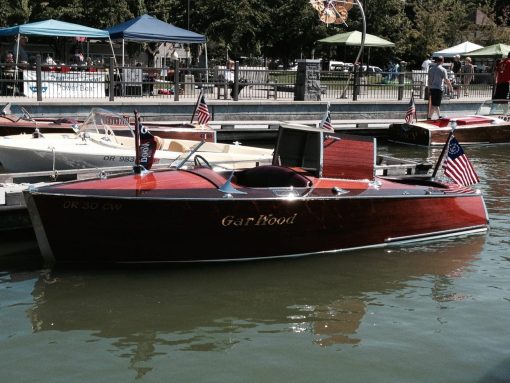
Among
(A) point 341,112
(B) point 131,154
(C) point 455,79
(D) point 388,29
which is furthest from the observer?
(D) point 388,29

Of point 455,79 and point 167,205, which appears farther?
point 455,79

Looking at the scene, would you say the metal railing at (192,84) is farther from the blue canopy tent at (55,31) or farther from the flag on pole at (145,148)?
the flag on pole at (145,148)

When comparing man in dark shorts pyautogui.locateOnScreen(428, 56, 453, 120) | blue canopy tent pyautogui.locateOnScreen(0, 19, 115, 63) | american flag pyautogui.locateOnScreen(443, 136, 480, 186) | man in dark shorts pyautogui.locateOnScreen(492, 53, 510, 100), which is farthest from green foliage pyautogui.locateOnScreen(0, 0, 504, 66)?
american flag pyautogui.locateOnScreen(443, 136, 480, 186)

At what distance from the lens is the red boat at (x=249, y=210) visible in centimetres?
863

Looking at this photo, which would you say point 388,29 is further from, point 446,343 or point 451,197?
point 446,343

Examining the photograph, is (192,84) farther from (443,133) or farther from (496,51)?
(496,51)

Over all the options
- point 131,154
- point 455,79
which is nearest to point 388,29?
point 455,79

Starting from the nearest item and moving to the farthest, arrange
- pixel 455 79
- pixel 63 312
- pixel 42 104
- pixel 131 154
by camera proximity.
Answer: pixel 63 312
pixel 131 154
pixel 42 104
pixel 455 79

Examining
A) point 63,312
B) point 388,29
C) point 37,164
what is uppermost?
point 388,29

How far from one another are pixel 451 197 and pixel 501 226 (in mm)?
1869

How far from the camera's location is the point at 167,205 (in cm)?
862

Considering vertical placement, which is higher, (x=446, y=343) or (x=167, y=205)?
(x=167, y=205)

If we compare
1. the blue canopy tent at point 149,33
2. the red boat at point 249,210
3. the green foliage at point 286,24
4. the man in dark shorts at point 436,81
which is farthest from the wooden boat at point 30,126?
the green foliage at point 286,24

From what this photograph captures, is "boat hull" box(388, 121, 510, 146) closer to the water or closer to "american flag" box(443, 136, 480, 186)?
"american flag" box(443, 136, 480, 186)
